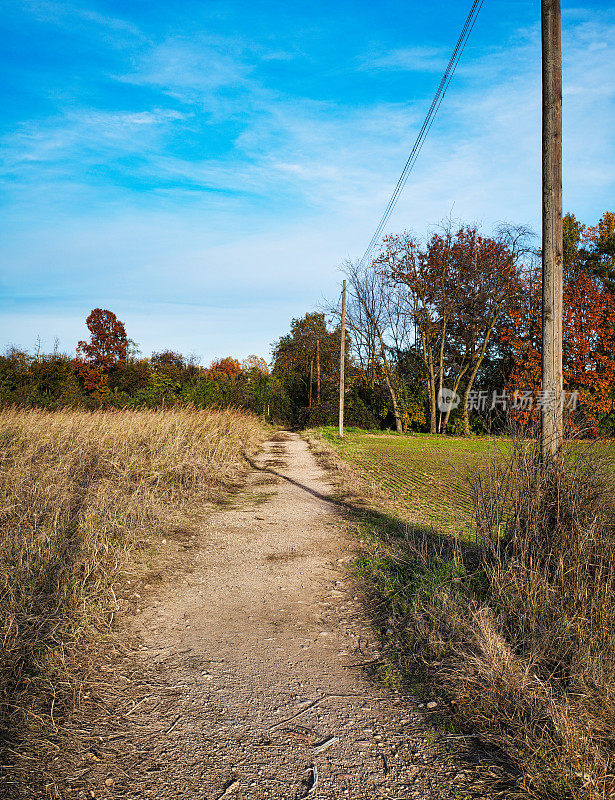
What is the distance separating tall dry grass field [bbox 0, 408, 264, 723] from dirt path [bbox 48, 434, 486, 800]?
23.3 inches

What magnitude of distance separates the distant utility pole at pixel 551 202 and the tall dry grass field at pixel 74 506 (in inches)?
178

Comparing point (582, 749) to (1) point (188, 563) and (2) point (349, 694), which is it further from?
(1) point (188, 563)

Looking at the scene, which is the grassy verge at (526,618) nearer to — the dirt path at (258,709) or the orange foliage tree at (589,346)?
the dirt path at (258,709)

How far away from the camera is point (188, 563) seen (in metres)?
5.86

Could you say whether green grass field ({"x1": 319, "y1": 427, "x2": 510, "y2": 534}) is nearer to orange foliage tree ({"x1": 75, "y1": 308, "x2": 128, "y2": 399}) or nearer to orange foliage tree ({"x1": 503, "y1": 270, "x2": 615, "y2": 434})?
orange foliage tree ({"x1": 503, "y1": 270, "x2": 615, "y2": 434})

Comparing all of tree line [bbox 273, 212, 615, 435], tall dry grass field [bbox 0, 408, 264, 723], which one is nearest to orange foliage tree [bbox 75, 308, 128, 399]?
tree line [bbox 273, 212, 615, 435]

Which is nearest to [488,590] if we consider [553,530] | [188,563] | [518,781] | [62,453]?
[553,530]

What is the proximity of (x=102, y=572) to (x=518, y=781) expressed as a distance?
12.7 feet

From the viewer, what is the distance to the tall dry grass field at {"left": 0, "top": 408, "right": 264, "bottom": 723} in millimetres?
3416

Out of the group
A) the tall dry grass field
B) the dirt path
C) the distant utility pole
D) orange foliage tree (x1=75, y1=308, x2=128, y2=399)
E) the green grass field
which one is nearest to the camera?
the dirt path

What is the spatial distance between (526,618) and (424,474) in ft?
33.9

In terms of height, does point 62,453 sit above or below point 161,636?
above

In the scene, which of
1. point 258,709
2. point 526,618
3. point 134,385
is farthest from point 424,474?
point 134,385

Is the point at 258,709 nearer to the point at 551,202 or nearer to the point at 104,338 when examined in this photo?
the point at 551,202
